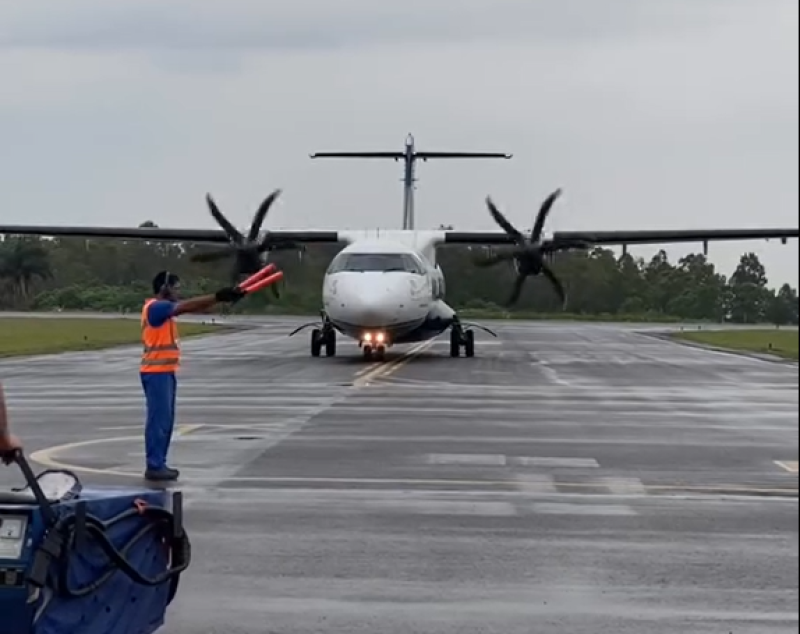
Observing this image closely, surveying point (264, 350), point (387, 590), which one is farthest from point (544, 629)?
point (264, 350)

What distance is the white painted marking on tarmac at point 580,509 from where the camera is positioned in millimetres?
9078

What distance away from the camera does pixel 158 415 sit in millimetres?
10820

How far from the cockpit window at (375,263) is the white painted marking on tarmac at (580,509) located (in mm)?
19091

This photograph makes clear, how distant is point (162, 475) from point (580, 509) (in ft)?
11.6

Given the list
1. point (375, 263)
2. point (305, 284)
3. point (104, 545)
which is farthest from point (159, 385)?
point (375, 263)

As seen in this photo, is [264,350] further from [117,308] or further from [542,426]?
[117,308]

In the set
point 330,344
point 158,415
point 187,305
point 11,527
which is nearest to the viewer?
point 11,527

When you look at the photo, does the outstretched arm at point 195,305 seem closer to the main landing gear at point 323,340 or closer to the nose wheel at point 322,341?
the main landing gear at point 323,340

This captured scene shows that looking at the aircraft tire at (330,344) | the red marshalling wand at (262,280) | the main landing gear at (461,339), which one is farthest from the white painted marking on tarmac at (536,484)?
the main landing gear at (461,339)

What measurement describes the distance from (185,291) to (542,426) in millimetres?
6359

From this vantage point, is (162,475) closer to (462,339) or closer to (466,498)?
(466,498)

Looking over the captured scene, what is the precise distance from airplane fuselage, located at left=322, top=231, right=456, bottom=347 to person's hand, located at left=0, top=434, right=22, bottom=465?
69.6 feet

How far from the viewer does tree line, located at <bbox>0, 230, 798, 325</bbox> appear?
4.10 meters

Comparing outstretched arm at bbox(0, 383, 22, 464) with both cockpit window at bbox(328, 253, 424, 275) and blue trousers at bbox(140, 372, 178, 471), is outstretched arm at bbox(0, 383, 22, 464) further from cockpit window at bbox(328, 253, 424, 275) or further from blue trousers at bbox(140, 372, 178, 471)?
cockpit window at bbox(328, 253, 424, 275)
